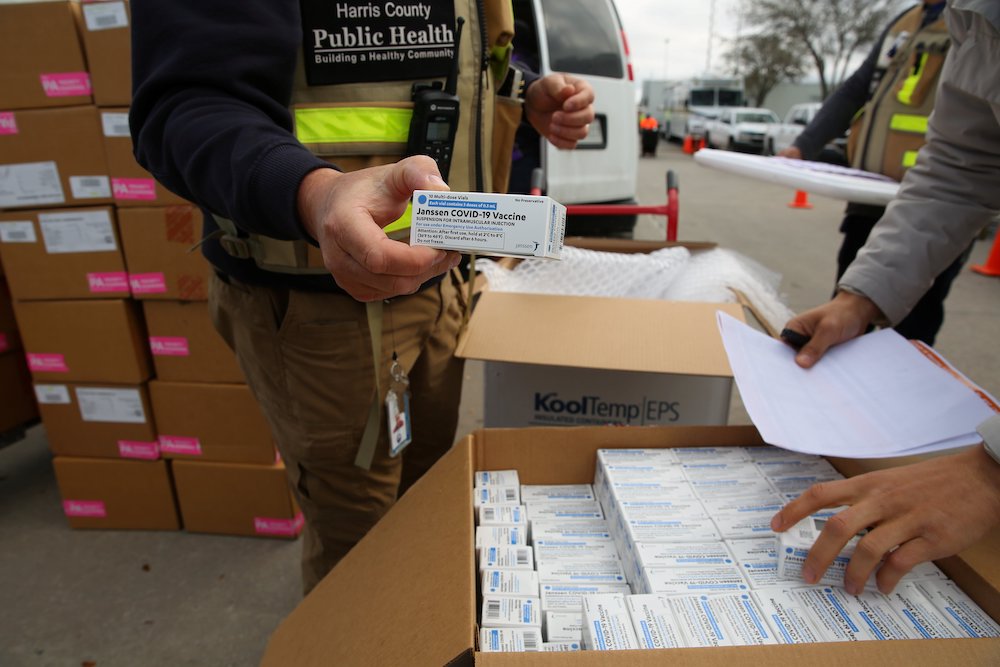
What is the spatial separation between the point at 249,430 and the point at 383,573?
1.56 m

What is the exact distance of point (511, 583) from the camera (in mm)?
806

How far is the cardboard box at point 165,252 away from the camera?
1984 mm

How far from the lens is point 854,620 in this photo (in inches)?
28.1

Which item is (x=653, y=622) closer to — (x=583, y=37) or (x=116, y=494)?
(x=116, y=494)

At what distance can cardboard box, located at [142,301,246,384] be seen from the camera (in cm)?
209

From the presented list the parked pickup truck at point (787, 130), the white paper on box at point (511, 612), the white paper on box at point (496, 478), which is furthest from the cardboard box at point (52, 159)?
the parked pickup truck at point (787, 130)

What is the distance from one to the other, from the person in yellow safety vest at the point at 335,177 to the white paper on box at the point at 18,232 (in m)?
1.24

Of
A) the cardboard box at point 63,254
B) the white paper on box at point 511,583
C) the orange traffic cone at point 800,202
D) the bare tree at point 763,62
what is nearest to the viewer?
the white paper on box at point 511,583

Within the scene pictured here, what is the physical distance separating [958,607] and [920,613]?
0.05 metres

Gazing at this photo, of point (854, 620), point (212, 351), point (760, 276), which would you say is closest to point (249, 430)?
point (212, 351)

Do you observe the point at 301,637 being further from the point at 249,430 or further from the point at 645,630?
the point at 249,430

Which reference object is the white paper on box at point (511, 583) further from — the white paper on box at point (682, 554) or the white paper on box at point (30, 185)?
the white paper on box at point (30, 185)

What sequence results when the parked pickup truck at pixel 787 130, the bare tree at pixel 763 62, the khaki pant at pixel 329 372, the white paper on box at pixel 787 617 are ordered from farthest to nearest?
the bare tree at pixel 763 62 < the parked pickup truck at pixel 787 130 < the khaki pant at pixel 329 372 < the white paper on box at pixel 787 617

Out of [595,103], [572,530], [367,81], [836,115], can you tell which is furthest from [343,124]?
[595,103]
